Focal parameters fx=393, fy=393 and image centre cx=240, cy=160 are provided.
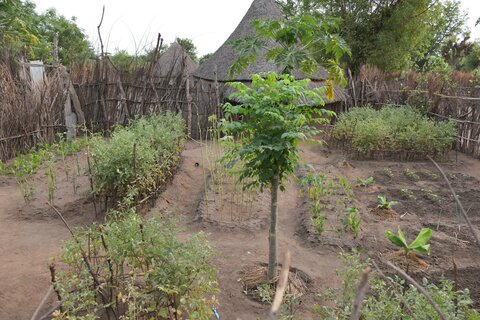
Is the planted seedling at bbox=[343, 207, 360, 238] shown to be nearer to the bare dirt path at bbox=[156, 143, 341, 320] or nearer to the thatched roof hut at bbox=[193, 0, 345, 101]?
the bare dirt path at bbox=[156, 143, 341, 320]

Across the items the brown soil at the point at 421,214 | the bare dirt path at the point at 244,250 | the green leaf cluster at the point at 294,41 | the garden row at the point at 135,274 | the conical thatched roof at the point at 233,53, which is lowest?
the bare dirt path at the point at 244,250

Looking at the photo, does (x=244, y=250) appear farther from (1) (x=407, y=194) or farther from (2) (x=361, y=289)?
(2) (x=361, y=289)

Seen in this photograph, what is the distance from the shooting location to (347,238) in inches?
159

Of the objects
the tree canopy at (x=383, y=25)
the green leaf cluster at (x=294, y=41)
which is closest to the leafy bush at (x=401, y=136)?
the green leaf cluster at (x=294, y=41)

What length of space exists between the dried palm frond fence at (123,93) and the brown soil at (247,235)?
113 inches

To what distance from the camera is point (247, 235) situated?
4.25 meters

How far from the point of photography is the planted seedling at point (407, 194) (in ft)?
17.7

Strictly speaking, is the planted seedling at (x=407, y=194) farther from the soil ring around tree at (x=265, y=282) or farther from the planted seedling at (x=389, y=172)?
the soil ring around tree at (x=265, y=282)

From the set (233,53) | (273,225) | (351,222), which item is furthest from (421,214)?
(233,53)

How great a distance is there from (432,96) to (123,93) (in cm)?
687

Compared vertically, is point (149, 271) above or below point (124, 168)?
below

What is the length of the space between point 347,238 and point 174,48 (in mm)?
11801

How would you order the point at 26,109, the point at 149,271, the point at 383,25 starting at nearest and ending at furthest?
1. the point at 149,271
2. the point at 26,109
3. the point at 383,25

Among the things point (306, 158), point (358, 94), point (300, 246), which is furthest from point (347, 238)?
point (358, 94)
